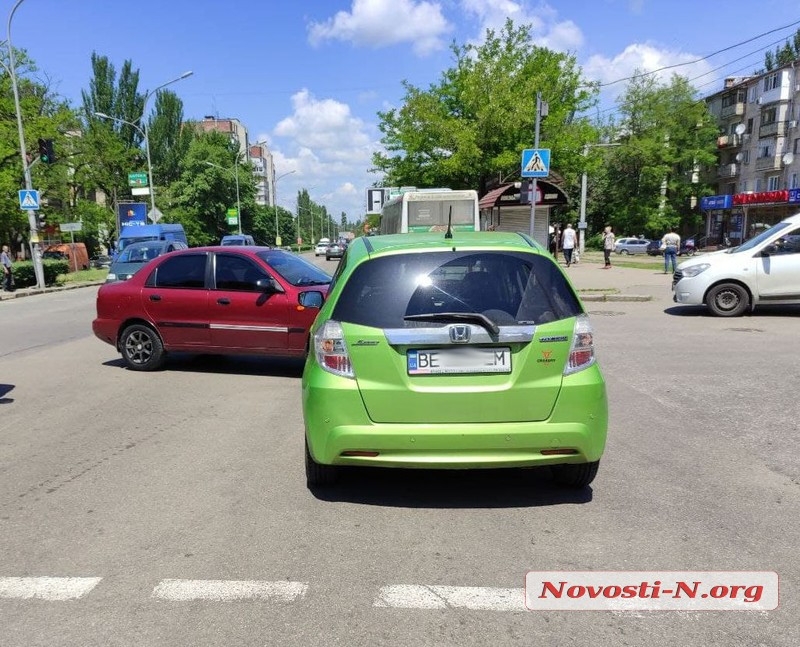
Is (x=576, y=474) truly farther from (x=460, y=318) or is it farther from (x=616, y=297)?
(x=616, y=297)

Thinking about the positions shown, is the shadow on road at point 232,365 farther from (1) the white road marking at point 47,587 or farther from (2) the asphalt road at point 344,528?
(1) the white road marking at point 47,587

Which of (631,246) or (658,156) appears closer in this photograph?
(631,246)

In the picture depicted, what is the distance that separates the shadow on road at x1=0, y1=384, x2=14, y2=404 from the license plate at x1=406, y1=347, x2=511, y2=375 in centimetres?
536

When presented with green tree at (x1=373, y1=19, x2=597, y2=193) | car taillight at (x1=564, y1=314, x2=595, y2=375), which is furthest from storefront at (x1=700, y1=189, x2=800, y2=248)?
car taillight at (x1=564, y1=314, x2=595, y2=375)

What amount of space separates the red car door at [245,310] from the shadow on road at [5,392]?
2.28 m

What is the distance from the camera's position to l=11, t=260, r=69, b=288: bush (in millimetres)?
24386

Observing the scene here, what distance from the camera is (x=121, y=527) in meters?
3.60

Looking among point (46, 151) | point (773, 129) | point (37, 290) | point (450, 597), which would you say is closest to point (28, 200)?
A: point (46, 151)

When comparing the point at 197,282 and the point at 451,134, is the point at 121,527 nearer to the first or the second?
the point at 197,282

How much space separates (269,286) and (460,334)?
4.40 m

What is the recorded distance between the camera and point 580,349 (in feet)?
11.9

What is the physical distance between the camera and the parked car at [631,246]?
2114 inches

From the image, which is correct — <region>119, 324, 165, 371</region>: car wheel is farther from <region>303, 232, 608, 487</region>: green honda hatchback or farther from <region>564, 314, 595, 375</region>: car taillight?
<region>564, 314, 595, 375</region>: car taillight

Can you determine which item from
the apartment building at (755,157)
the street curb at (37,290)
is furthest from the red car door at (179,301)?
the apartment building at (755,157)
